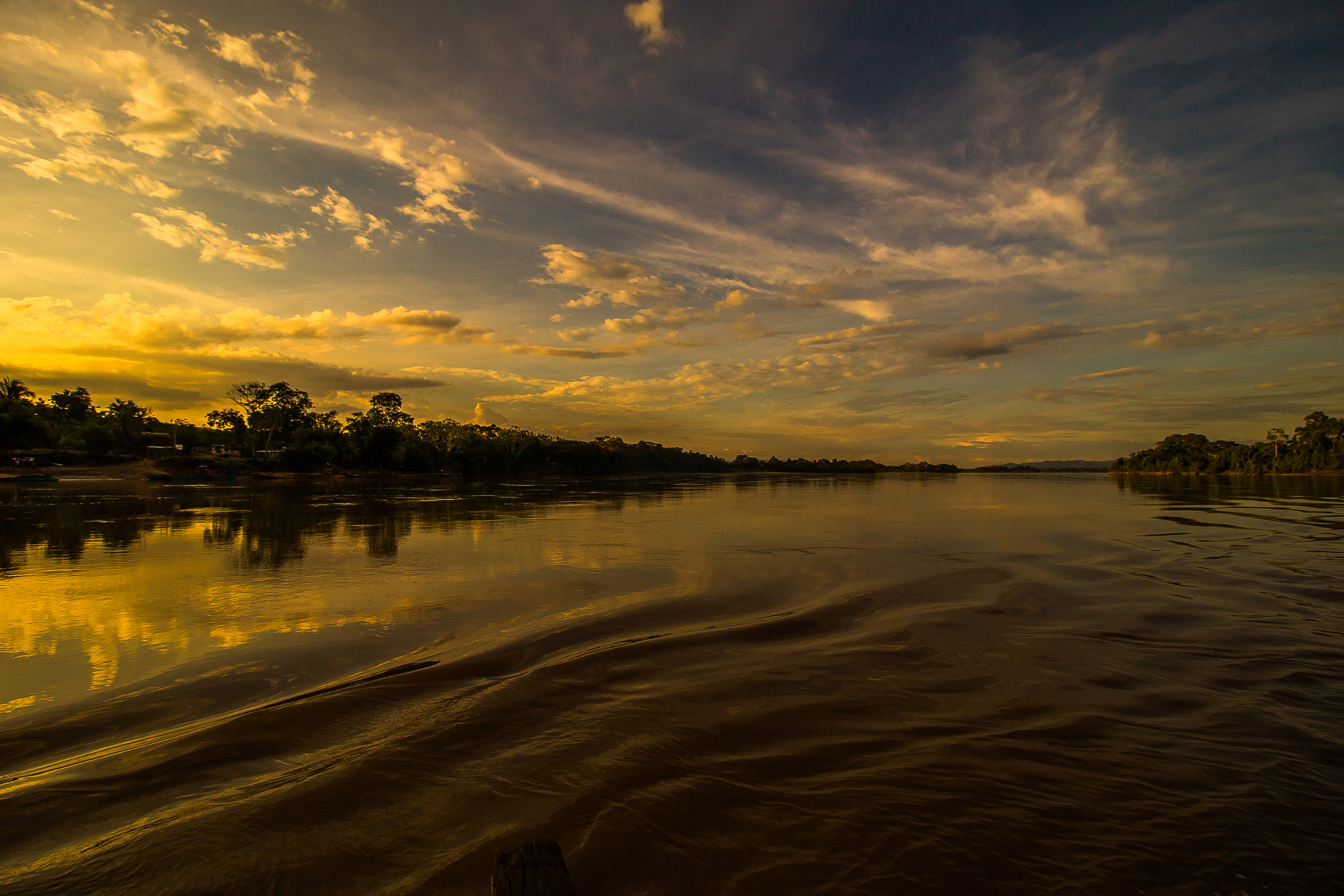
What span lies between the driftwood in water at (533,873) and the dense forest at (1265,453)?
14070 cm

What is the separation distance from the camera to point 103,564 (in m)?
11.9

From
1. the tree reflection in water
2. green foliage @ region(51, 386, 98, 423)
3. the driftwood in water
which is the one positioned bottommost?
the tree reflection in water

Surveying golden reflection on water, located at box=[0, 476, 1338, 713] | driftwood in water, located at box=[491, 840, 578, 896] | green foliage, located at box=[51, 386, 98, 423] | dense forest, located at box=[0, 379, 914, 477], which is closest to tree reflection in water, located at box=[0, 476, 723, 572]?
golden reflection on water, located at box=[0, 476, 1338, 713]

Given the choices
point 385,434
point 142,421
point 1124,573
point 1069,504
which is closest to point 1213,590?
point 1124,573

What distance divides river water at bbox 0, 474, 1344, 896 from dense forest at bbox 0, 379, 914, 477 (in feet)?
263

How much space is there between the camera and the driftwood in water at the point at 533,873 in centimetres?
258

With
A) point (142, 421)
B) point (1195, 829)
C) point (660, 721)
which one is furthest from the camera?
point (142, 421)

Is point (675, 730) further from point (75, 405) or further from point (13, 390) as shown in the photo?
point (75, 405)

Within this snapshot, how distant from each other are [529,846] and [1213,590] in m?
13.0

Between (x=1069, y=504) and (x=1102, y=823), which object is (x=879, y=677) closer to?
(x=1102, y=823)

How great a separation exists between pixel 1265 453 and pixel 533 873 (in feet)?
490

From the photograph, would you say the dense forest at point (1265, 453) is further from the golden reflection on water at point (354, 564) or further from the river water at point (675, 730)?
the river water at point (675, 730)

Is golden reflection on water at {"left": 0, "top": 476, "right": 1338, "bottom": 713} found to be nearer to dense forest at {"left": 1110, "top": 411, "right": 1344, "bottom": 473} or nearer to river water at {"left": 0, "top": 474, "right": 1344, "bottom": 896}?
river water at {"left": 0, "top": 474, "right": 1344, "bottom": 896}

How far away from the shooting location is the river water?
319 centimetres
